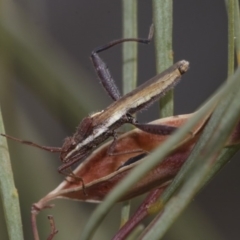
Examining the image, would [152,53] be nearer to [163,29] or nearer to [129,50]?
[129,50]

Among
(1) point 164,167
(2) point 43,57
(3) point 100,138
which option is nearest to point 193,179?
(1) point 164,167

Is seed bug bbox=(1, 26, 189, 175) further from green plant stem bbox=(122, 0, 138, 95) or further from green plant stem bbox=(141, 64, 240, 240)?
green plant stem bbox=(141, 64, 240, 240)

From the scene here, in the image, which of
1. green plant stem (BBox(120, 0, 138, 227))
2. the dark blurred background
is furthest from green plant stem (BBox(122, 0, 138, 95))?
the dark blurred background

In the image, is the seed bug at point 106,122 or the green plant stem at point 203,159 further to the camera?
the seed bug at point 106,122

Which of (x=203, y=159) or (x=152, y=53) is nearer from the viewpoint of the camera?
(x=203, y=159)

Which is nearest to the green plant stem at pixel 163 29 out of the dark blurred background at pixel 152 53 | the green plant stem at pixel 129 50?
the green plant stem at pixel 129 50

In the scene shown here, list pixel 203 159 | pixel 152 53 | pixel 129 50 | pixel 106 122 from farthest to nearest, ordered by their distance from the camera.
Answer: pixel 152 53 < pixel 106 122 < pixel 129 50 < pixel 203 159

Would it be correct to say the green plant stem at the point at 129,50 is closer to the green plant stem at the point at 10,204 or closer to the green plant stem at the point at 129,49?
the green plant stem at the point at 129,49

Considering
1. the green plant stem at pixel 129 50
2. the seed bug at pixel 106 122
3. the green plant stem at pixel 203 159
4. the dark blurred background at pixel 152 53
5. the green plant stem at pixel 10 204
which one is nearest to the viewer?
the green plant stem at pixel 203 159

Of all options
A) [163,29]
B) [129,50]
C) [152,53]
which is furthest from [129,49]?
[152,53]

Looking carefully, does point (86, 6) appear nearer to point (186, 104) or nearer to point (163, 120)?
point (186, 104)

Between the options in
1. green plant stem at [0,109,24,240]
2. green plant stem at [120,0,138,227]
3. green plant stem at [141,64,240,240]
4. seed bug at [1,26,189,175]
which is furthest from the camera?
seed bug at [1,26,189,175]

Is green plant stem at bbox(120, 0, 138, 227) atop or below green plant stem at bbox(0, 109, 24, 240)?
atop
